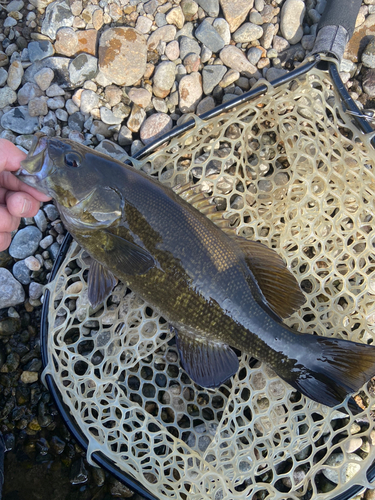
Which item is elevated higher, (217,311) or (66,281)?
(217,311)

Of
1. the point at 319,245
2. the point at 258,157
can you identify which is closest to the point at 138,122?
the point at 258,157

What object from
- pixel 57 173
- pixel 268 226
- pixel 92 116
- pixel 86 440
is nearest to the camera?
pixel 57 173

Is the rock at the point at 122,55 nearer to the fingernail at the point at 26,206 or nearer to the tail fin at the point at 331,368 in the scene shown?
the fingernail at the point at 26,206

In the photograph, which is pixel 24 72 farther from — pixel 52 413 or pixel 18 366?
pixel 52 413

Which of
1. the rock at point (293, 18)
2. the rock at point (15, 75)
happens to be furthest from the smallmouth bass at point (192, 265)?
the rock at point (293, 18)

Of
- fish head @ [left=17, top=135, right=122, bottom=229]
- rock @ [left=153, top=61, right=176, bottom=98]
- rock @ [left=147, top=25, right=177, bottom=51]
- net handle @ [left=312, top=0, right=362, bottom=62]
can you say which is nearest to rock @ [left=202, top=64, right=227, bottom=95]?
rock @ [left=153, top=61, right=176, bottom=98]

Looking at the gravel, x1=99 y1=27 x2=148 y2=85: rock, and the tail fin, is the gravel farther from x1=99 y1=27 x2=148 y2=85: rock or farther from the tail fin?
the tail fin

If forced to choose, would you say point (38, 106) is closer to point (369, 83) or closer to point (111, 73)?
point (111, 73)
